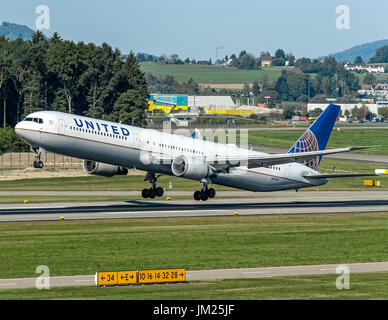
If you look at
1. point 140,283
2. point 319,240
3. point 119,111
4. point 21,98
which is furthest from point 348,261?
point 21,98

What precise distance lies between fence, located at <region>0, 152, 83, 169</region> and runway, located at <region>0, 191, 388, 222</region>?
4040cm

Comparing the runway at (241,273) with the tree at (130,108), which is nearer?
the runway at (241,273)

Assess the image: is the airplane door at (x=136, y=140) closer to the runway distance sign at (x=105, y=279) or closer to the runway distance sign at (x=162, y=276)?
the runway distance sign at (x=162, y=276)

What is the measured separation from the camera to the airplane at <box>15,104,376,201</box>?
2288 inches

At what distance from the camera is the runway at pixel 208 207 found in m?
61.3

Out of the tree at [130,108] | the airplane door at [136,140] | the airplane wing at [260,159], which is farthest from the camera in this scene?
the tree at [130,108]

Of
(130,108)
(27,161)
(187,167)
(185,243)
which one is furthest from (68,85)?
(185,243)

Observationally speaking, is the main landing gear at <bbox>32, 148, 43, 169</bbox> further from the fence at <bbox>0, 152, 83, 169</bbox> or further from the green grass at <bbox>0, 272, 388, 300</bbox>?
the fence at <bbox>0, 152, 83, 169</bbox>

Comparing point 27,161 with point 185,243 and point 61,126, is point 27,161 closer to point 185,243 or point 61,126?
point 61,126

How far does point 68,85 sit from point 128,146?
357 ft

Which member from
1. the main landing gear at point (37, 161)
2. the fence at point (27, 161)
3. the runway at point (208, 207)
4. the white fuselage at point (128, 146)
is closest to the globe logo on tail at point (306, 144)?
the white fuselage at point (128, 146)
